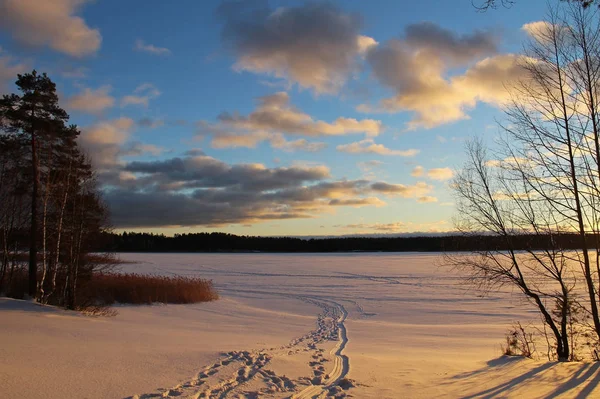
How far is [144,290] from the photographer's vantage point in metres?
22.0

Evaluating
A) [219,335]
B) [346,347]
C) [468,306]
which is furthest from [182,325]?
[468,306]

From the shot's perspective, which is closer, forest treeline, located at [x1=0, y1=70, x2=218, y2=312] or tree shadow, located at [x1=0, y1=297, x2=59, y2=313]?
tree shadow, located at [x1=0, y1=297, x2=59, y2=313]

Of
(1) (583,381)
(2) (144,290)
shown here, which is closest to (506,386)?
(1) (583,381)

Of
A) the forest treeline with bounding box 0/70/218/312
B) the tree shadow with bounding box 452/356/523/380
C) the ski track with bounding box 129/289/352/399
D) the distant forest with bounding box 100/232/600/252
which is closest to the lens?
the ski track with bounding box 129/289/352/399

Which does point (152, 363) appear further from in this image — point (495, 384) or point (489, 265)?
point (489, 265)

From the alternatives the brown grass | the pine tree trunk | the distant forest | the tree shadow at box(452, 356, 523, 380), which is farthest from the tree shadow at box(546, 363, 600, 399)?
the distant forest

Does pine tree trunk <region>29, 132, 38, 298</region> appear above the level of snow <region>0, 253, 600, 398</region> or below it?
above

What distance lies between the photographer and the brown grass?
2141 centimetres

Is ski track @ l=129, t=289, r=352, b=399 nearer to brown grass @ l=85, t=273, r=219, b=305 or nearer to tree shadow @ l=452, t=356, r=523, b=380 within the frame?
tree shadow @ l=452, t=356, r=523, b=380

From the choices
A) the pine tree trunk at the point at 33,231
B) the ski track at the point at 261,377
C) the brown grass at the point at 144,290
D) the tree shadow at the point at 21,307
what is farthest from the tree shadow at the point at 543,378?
the pine tree trunk at the point at 33,231

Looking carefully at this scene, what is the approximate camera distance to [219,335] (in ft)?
43.2

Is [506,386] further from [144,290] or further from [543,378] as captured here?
[144,290]

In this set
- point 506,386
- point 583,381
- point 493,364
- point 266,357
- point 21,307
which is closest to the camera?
point 506,386

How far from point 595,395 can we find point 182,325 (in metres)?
12.2
